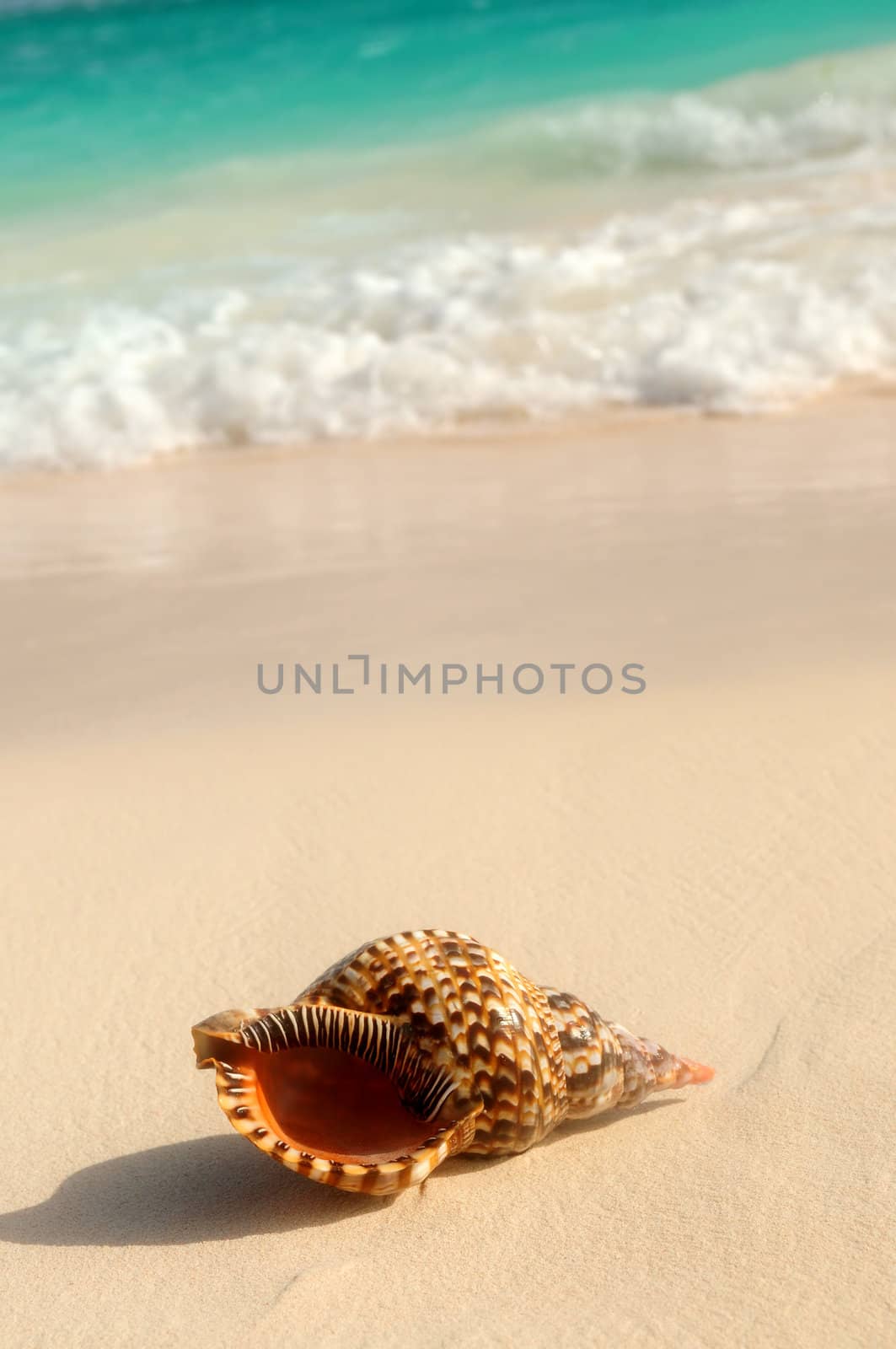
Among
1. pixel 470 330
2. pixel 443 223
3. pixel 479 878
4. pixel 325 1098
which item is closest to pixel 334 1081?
pixel 325 1098

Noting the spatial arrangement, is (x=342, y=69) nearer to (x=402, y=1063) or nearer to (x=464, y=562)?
(x=464, y=562)

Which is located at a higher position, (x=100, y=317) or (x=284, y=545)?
(x=100, y=317)

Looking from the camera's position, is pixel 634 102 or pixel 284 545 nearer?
pixel 284 545

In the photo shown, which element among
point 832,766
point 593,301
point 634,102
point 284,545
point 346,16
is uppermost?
point 346,16

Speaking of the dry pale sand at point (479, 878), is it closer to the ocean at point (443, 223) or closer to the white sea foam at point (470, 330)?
the white sea foam at point (470, 330)

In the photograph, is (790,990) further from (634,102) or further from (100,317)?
(634,102)

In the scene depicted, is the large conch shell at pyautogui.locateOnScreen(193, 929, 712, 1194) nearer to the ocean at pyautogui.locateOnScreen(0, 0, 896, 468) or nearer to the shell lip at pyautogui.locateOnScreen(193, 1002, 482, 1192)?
the shell lip at pyautogui.locateOnScreen(193, 1002, 482, 1192)

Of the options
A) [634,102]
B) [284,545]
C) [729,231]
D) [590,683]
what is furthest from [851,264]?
[634,102]
